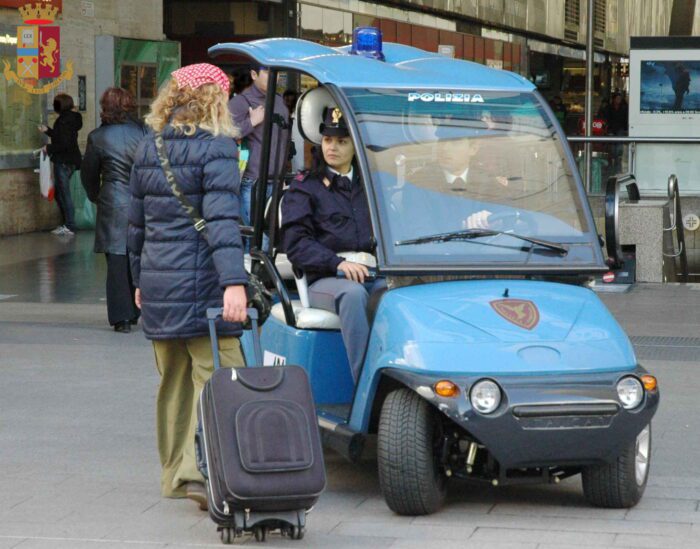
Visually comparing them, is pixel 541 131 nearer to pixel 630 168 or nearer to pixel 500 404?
pixel 500 404

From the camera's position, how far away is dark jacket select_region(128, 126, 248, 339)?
5.88 m

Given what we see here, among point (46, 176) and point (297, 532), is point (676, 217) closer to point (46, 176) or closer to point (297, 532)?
point (46, 176)

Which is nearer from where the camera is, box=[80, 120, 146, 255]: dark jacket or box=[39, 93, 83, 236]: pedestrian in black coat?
box=[80, 120, 146, 255]: dark jacket

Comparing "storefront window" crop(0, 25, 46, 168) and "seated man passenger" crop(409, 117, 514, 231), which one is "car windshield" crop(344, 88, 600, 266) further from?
"storefront window" crop(0, 25, 46, 168)

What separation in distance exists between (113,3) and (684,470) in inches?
625

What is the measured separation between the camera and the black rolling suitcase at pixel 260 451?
5.29m

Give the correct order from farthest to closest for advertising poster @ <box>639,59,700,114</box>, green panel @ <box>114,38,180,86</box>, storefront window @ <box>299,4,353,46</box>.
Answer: storefront window @ <box>299,4,353,46</box> < green panel @ <box>114,38,180,86</box> < advertising poster @ <box>639,59,700,114</box>

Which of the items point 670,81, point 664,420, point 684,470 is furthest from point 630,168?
point 684,470

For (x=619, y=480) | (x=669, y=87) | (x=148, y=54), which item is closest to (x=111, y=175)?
(x=619, y=480)

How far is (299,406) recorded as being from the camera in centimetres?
542

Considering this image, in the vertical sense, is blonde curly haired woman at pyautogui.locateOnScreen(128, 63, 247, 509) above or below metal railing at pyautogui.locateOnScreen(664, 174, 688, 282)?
above

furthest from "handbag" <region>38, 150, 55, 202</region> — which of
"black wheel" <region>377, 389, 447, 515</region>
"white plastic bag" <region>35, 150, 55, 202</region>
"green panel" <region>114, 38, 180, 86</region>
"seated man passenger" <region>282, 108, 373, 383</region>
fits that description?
"black wheel" <region>377, 389, 447, 515</region>

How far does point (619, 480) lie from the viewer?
6.00 m

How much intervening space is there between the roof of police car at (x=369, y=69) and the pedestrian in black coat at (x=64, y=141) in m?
13.0
